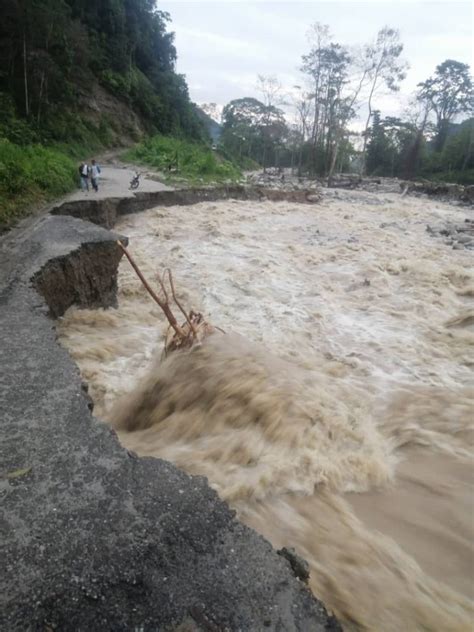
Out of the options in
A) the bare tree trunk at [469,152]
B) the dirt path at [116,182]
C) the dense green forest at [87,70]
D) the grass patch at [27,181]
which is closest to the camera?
the grass patch at [27,181]

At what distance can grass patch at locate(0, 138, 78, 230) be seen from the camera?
24.8ft

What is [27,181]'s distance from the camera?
8891 millimetres

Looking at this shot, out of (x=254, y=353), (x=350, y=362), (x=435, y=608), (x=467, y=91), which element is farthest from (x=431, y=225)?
(x=467, y=91)

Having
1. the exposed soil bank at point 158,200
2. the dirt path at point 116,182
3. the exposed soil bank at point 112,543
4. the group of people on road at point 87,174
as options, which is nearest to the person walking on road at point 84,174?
the group of people on road at point 87,174

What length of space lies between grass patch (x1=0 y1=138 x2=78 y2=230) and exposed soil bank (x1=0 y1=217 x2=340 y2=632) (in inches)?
232

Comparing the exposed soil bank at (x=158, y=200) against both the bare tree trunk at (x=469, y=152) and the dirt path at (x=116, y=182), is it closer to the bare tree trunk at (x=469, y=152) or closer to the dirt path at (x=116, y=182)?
the dirt path at (x=116, y=182)

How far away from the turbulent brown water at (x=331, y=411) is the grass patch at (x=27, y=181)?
8.28 feet

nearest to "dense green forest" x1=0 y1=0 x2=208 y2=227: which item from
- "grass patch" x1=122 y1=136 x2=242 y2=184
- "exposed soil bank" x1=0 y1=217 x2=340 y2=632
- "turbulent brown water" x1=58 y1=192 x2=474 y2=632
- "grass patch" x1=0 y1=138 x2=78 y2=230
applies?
"grass patch" x1=0 y1=138 x2=78 y2=230

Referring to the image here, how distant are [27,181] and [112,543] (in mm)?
9455

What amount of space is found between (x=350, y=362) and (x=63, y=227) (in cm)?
560

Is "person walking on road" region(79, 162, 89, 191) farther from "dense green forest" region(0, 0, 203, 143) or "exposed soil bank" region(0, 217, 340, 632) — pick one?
"exposed soil bank" region(0, 217, 340, 632)

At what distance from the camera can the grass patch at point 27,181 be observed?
24.8ft

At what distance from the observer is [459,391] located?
448 cm

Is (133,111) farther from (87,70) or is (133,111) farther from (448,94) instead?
(448,94)
